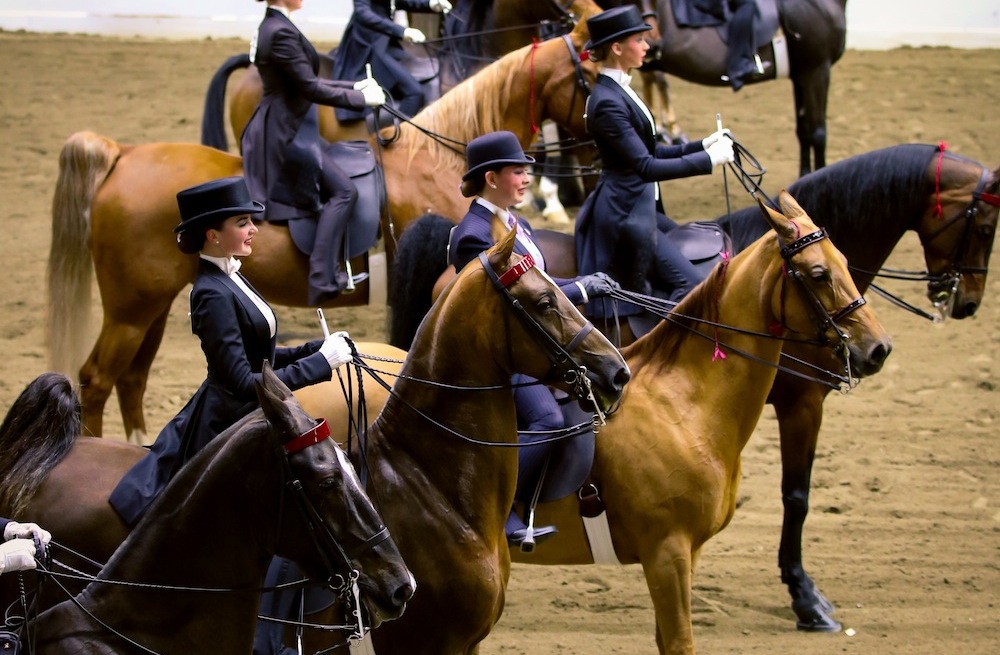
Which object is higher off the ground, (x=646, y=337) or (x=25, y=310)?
(x=646, y=337)

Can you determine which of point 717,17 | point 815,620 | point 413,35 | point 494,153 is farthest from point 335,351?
point 717,17

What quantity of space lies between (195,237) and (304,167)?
3.53m

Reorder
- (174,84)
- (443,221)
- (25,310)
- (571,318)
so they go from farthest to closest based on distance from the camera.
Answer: (174,84)
(25,310)
(443,221)
(571,318)

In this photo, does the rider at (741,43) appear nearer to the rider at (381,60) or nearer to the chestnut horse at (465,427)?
the rider at (381,60)

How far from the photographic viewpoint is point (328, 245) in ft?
27.5

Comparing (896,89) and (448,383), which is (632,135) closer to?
(448,383)

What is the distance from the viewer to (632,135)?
6.77m

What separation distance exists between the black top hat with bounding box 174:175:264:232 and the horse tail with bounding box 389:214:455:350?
1.84 meters

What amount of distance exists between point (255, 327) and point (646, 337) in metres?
2.00

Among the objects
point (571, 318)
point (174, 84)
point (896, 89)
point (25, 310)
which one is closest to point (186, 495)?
point (571, 318)

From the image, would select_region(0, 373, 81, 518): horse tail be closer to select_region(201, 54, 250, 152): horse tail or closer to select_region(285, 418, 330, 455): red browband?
select_region(285, 418, 330, 455): red browband

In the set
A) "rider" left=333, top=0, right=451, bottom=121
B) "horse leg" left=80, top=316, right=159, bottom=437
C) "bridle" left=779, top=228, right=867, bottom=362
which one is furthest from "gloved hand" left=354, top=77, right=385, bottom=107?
"bridle" left=779, top=228, right=867, bottom=362

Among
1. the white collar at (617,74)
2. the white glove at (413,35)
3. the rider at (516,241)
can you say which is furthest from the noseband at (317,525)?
the white glove at (413,35)

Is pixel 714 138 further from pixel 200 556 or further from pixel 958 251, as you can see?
pixel 200 556
